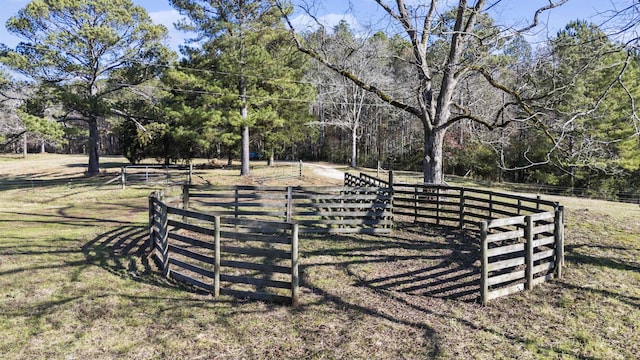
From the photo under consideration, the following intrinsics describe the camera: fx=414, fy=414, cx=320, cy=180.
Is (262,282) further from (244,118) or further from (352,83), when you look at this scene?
(352,83)

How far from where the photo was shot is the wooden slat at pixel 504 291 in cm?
603

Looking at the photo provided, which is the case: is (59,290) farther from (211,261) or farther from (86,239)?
(86,239)

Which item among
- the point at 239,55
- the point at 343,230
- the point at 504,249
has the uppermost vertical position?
the point at 239,55

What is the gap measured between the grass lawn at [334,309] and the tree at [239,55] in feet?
49.3

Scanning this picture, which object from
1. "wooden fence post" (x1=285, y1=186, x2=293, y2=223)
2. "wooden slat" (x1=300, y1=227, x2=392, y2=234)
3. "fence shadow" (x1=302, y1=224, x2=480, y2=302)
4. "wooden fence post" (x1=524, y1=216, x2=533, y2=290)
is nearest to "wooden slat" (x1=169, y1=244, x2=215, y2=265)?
"fence shadow" (x1=302, y1=224, x2=480, y2=302)

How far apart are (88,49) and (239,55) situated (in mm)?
8563

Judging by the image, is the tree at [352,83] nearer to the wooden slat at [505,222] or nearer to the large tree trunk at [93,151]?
the large tree trunk at [93,151]

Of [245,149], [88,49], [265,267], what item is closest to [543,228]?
[265,267]

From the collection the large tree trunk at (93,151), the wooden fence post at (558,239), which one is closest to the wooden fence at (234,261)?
the wooden fence post at (558,239)

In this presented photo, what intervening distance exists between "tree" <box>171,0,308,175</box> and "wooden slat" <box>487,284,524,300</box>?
1861cm

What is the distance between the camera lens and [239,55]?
75.4 ft

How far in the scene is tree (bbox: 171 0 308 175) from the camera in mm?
22531

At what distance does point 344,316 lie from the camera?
5.51 meters

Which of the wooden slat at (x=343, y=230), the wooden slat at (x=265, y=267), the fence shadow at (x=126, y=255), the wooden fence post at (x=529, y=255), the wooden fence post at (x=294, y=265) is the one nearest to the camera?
the wooden fence post at (x=294, y=265)
